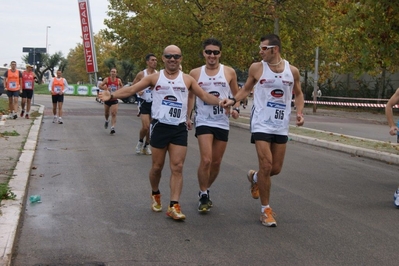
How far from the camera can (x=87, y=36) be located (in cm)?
2972

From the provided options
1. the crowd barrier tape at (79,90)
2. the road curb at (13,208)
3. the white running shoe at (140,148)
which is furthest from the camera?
the crowd barrier tape at (79,90)

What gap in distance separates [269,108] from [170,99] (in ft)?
3.61

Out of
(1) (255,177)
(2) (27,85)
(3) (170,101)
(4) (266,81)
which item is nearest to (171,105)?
(3) (170,101)

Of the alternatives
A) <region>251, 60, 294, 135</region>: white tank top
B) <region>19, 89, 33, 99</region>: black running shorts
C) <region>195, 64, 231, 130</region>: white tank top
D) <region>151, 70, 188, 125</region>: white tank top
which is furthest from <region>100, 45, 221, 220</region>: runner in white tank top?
<region>19, 89, 33, 99</region>: black running shorts

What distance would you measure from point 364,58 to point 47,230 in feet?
26.1

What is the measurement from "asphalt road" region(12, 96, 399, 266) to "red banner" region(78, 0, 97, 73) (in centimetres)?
1650

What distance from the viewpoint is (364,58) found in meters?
12.3

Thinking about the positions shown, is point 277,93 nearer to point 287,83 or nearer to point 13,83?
point 287,83

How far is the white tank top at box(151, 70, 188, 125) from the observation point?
7035 millimetres

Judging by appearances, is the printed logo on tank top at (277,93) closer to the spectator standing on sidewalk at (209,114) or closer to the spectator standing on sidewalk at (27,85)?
the spectator standing on sidewalk at (209,114)

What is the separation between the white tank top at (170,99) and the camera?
23.1 ft

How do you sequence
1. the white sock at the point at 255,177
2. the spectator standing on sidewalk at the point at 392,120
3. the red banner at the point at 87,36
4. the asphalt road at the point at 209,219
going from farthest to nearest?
the red banner at the point at 87,36 < the spectator standing on sidewalk at the point at 392,120 < the white sock at the point at 255,177 < the asphalt road at the point at 209,219

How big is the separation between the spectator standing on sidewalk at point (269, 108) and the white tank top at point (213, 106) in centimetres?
37

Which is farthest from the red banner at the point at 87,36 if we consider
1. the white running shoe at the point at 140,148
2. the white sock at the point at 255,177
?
the white sock at the point at 255,177
